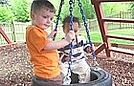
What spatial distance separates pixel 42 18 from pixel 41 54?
0.75ft

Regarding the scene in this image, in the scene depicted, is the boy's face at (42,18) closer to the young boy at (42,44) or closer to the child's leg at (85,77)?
the young boy at (42,44)

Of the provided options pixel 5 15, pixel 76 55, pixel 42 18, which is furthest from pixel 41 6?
pixel 5 15

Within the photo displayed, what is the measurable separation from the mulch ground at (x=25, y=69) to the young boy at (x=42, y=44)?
1.75 m

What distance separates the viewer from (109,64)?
14.7 ft

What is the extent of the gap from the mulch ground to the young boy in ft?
5.75

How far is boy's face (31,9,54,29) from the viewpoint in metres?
1.78

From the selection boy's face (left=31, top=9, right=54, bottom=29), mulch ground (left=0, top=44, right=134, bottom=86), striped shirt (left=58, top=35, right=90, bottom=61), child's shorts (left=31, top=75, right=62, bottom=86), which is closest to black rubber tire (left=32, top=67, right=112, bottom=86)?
child's shorts (left=31, top=75, right=62, bottom=86)

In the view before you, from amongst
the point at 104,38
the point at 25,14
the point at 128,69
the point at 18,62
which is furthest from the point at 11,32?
the point at 128,69

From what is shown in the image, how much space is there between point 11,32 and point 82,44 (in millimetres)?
7185

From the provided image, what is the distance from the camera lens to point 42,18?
179 cm

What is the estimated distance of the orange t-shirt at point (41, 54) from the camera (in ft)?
5.74

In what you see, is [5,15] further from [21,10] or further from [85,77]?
[85,77]

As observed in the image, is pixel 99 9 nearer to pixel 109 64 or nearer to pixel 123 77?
pixel 109 64

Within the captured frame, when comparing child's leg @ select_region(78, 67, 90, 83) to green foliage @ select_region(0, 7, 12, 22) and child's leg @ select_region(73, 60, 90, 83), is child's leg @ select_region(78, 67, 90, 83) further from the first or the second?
green foliage @ select_region(0, 7, 12, 22)
